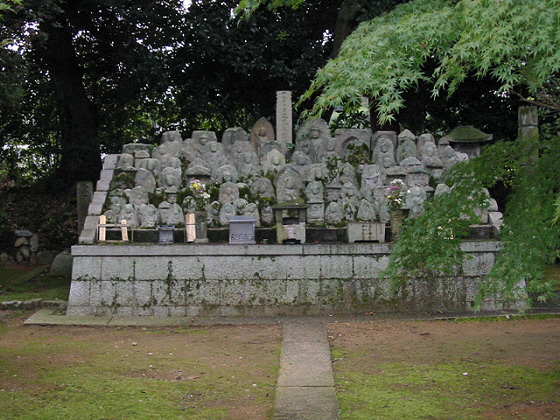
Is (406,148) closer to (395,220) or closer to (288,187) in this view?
(395,220)

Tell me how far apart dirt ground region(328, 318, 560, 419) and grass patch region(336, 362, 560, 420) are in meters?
0.08

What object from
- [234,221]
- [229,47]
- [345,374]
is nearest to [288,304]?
[234,221]

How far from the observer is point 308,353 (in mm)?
7715

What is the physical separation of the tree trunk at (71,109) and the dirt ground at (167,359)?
731 centimetres

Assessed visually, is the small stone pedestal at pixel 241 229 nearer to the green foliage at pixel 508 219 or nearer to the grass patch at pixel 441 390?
the grass patch at pixel 441 390

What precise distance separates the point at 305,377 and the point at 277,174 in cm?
512

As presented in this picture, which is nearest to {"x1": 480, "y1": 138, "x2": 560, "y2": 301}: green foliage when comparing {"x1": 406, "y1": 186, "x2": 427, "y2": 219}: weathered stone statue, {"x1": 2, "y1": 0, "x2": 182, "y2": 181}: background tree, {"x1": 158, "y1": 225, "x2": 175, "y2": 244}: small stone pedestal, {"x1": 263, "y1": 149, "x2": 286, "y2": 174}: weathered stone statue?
{"x1": 406, "y1": 186, "x2": 427, "y2": 219}: weathered stone statue

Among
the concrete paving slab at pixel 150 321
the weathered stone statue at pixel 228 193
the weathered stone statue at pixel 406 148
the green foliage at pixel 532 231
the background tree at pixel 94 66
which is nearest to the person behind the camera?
the green foliage at pixel 532 231

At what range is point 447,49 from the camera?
5.14 m

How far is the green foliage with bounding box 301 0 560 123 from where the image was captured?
437 cm

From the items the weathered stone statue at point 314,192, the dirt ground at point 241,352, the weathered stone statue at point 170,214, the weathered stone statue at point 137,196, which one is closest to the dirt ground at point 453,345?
the dirt ground at point 241,352

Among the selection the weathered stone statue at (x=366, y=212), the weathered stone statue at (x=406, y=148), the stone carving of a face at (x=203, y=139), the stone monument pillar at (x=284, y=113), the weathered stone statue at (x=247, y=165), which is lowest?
the weathered stone statue at (x=366, y=212)

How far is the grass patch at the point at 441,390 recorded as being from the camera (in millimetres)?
5680

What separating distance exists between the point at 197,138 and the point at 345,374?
5986 mm
